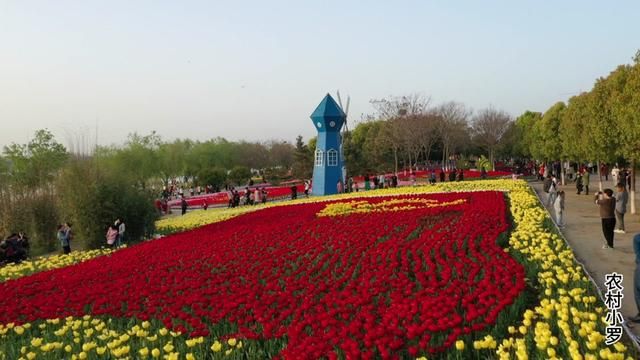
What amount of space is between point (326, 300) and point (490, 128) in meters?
67.8

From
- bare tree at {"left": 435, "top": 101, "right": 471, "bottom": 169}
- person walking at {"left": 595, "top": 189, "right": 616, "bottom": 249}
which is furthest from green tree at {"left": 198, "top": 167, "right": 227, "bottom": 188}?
person walking at {"left": 595, "top": 189, "right": 616, "bottom": 249}

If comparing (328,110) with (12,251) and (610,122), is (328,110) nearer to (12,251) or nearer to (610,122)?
(610,122)

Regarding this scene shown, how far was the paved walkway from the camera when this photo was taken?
352 inches

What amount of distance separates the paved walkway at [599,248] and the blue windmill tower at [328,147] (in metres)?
20.1

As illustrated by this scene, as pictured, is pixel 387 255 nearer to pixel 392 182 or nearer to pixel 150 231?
pixel 150 231

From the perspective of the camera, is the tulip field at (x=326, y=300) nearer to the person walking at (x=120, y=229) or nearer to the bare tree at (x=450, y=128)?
the person walking at (x=120, y=229)

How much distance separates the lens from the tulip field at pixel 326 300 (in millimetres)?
5848

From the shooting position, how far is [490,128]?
70.8 metres

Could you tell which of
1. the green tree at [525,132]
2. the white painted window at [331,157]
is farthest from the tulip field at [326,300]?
the green tree at [525,132]

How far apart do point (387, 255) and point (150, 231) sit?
1253 centimetres

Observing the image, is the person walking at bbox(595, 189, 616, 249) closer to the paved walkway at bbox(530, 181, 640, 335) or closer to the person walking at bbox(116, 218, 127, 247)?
the paved walkway at bbox(530, 181, 640, 335)

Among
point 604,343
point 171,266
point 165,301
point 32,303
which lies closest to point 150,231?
point 171,266

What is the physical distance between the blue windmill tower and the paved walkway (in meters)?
20.1

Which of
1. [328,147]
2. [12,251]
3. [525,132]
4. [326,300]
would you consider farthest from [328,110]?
[525,132]
